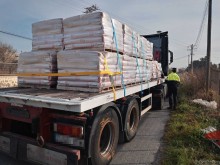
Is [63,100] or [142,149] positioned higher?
[63,100]

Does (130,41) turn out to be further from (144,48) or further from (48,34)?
(48,34)

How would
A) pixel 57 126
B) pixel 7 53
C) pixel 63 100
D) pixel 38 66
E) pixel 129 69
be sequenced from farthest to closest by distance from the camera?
pixel 7 53 < pixel 129 69 < pixel 38 66 < pixel 57 126 < pixel 63 100

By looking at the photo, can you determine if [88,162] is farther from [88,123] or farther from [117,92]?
[117,92]

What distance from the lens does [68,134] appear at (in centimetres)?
342

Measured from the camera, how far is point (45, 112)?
11.4 feet

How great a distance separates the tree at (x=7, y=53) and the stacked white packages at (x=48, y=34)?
36335mm

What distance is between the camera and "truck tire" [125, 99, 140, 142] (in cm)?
507

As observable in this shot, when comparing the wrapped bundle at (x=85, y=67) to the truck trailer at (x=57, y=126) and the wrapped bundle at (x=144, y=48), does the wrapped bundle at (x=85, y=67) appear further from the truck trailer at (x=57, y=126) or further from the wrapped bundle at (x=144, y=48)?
the wrapped bundle at (x=144, y=48)

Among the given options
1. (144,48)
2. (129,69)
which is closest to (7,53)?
(144,48)

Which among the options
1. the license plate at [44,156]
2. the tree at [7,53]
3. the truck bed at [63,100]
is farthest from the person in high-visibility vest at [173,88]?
the tree at [7,53]

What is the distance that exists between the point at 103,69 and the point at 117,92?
64 centimetres

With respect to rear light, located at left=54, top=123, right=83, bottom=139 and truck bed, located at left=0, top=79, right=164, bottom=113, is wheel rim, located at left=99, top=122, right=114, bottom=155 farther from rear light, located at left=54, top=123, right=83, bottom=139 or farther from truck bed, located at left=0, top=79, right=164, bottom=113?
rear light, located at left=54, top=123, right=83, bottom=139

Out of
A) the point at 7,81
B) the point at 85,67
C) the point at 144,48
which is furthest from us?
the point at 7,81

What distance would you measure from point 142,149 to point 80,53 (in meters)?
2.48
